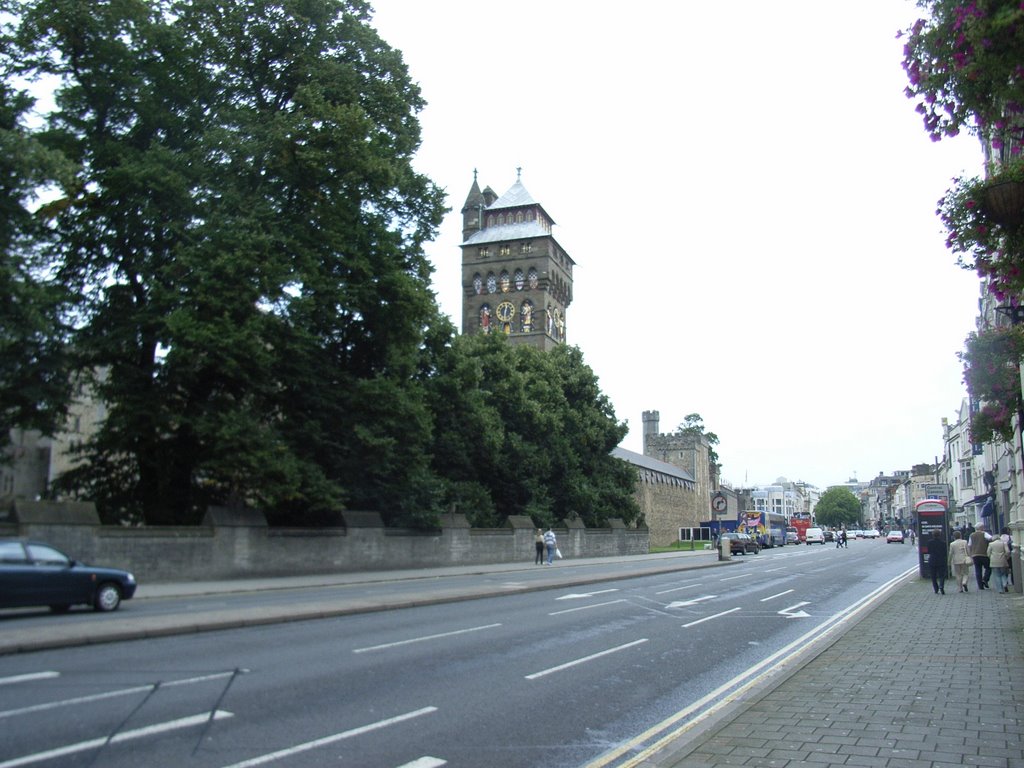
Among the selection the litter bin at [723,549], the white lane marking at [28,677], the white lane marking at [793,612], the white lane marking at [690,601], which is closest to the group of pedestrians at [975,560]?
the white lane marking at [793,612]

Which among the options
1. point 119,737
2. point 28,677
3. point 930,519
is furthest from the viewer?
point 930,519

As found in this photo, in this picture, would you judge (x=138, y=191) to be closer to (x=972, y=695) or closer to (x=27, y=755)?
(x=27, y=755)

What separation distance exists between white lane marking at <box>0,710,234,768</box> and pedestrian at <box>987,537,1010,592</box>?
19.4 metres

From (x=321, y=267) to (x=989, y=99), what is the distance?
24402 millimetres

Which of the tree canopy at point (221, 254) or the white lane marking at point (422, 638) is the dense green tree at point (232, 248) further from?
the white lane marking at point (422, 638)

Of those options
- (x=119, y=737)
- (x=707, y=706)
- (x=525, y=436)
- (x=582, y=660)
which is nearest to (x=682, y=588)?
(x=582, y=660)

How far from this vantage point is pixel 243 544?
2677 centimetres

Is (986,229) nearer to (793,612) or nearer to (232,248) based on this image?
(793,612)

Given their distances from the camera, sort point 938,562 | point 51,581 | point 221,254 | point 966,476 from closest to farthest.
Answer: point 51,581, point 938,562, point 221,254, point 966,476

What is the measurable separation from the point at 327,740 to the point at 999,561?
1933cm

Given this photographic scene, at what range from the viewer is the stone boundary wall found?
2173 cm

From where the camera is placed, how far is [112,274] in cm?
2728

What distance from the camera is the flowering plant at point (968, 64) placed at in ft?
18.6

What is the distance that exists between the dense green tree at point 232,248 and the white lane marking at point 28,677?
1469cm
